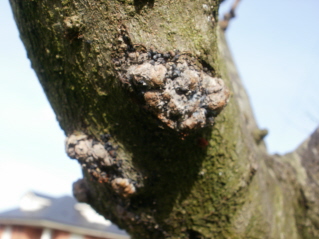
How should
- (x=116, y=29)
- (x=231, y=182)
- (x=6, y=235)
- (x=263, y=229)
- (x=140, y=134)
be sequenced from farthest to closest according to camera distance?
(x=6, y=235) → (x=263, y=229) → (x=231, y=182) → (x=140, y=134) → (x=116, y=29)

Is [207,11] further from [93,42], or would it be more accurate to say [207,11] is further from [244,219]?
[244,219]

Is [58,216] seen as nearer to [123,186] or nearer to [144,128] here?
[123,186]

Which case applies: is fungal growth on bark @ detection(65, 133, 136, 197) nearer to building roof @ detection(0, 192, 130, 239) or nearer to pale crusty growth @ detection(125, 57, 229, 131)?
pale crusty growth @ detection(125, 57, 229, 131)

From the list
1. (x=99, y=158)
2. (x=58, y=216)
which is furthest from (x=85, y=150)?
(x=58, y=216)

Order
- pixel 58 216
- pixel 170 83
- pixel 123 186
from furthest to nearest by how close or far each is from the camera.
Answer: pixel 58 216 < pixel 123 186 < pixel 170 83

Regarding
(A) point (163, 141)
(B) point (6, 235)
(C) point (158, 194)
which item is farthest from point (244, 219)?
(B) point (6, 235)

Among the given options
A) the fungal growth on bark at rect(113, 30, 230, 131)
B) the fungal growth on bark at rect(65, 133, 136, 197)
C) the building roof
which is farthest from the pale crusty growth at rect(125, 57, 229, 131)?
the building roof

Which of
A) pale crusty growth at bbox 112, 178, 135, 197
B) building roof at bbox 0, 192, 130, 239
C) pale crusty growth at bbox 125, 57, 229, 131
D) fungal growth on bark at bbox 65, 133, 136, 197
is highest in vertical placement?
pale crusty growth at bbox 125, 57, 229, 131

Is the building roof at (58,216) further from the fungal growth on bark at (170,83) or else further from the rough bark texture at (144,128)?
the fungal growth on bark at (170,83)
